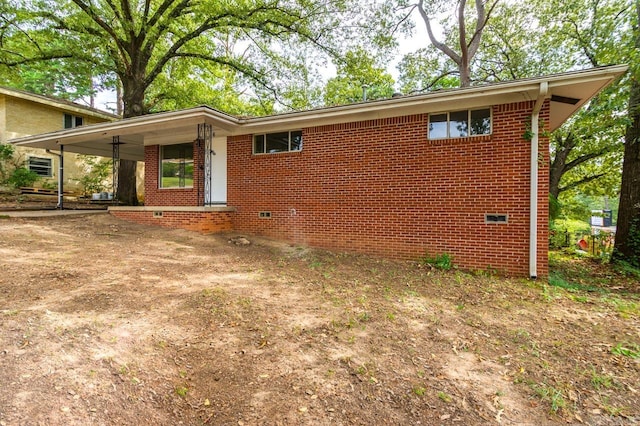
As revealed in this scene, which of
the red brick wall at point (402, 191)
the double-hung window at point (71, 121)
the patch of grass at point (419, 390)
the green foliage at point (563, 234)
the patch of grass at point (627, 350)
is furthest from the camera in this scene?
the double-hung window at point (71, 121)

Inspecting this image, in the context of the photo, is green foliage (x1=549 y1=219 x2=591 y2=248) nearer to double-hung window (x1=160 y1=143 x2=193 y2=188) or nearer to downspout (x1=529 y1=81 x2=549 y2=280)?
downspout (x1=529 y1=81 x2=549 y2=280)

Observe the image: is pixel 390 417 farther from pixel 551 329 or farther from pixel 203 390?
pixel 551 329

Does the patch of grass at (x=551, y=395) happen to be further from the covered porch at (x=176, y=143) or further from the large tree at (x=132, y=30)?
the large tree at (x=132, y=30)

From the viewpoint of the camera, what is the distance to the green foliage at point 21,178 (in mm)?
15383

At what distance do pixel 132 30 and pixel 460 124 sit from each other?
12980 mm

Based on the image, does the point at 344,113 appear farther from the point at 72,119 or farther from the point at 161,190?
the point at 72,119

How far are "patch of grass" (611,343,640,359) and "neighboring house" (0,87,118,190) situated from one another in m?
22.3

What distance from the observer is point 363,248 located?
775cm

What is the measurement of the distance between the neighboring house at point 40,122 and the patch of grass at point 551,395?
2176cm

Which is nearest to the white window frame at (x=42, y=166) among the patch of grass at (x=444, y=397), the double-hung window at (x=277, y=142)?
the double-hung window at (x=277, y=142)

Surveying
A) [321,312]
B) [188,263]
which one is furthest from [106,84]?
[321,312]

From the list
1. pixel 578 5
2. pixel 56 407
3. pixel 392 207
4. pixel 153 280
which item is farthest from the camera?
pixel 578 5

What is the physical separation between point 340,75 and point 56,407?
1745cm

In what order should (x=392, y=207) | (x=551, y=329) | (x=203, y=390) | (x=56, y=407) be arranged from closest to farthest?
(x=56, y=407) → (x=203, y=390) → (x=551, y=329) → (x=392, y=207)
